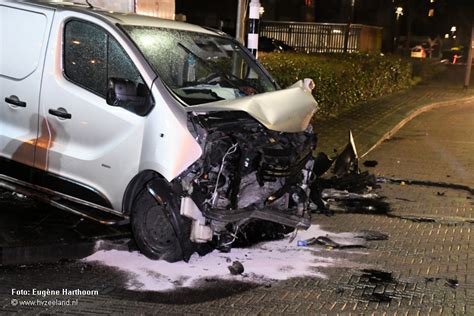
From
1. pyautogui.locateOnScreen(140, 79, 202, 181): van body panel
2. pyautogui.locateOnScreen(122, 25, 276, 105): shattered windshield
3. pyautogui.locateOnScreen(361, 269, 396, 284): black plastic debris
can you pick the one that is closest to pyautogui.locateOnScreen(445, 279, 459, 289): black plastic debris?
pyautogui.locateOnScreen(361, 269, 396, 284): black plastic debris

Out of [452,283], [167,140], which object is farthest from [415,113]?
[167,140]

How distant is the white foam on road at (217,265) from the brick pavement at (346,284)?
114 mm

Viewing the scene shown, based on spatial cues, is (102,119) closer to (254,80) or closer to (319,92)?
(254,80)

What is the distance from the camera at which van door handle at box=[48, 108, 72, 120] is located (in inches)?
226

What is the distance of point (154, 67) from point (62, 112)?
977 mm

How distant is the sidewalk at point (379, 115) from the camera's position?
12380 millimetres

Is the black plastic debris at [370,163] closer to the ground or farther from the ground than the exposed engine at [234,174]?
closer to the ground

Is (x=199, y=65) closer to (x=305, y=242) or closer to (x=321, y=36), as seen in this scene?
(x=305, y=242)

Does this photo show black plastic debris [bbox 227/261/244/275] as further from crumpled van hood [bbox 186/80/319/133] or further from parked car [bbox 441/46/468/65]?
parked car [bbox 441/46/468/65]

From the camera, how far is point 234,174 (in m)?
5.32

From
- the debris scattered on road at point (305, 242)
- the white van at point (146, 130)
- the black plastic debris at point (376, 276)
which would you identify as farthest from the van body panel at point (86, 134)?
the black plastic debris at point (376, 276)

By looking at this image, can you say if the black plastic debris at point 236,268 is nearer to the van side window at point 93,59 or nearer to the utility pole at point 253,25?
the van side window at point 93,59

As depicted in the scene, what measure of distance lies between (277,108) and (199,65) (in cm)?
104

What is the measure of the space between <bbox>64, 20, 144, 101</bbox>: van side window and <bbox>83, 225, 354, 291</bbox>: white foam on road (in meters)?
1.51
